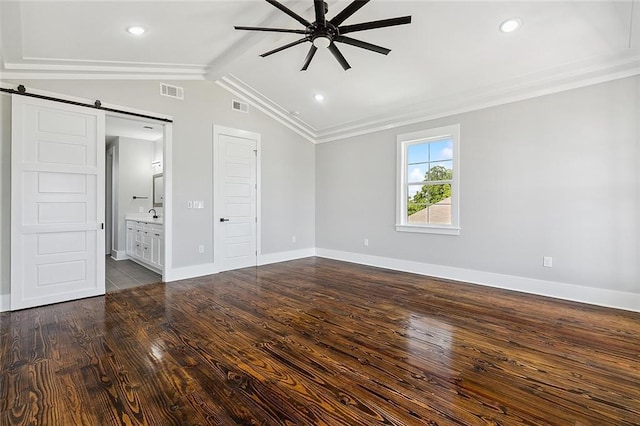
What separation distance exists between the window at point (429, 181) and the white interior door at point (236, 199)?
282 cm

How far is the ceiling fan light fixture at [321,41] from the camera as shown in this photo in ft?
9.12

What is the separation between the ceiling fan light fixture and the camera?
2780 millimetres

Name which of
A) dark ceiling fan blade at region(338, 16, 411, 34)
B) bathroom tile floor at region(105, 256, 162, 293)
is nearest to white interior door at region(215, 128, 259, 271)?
bathroom tile floor at region(105, 256, 162, 293)

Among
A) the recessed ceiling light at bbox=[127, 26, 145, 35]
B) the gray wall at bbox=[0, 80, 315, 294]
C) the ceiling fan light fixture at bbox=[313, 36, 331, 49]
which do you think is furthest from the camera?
the gray wall at bbox=[0, 80, 315, 294]

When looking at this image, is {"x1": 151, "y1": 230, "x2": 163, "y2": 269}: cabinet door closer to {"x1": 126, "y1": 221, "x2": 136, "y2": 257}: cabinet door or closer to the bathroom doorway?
the bathroom doorway

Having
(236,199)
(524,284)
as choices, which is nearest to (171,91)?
(236,199)

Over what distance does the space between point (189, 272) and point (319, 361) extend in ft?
11.1

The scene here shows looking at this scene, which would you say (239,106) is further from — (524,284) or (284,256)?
(524,284)

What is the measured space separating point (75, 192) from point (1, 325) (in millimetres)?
1602

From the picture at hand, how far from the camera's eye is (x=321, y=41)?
2826 millimetres

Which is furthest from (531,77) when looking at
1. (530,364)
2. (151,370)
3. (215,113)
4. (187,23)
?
(151,370)

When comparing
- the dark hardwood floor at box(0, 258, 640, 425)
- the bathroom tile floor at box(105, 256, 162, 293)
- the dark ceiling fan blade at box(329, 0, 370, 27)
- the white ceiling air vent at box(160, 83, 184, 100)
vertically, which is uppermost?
the white ceiling air vent at box(160, 83, 184, 100)

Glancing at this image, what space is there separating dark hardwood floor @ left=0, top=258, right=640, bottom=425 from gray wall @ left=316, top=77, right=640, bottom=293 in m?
0.65

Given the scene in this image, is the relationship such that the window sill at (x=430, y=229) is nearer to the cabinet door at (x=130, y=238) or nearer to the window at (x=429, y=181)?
the window at (x=429, y=181)
